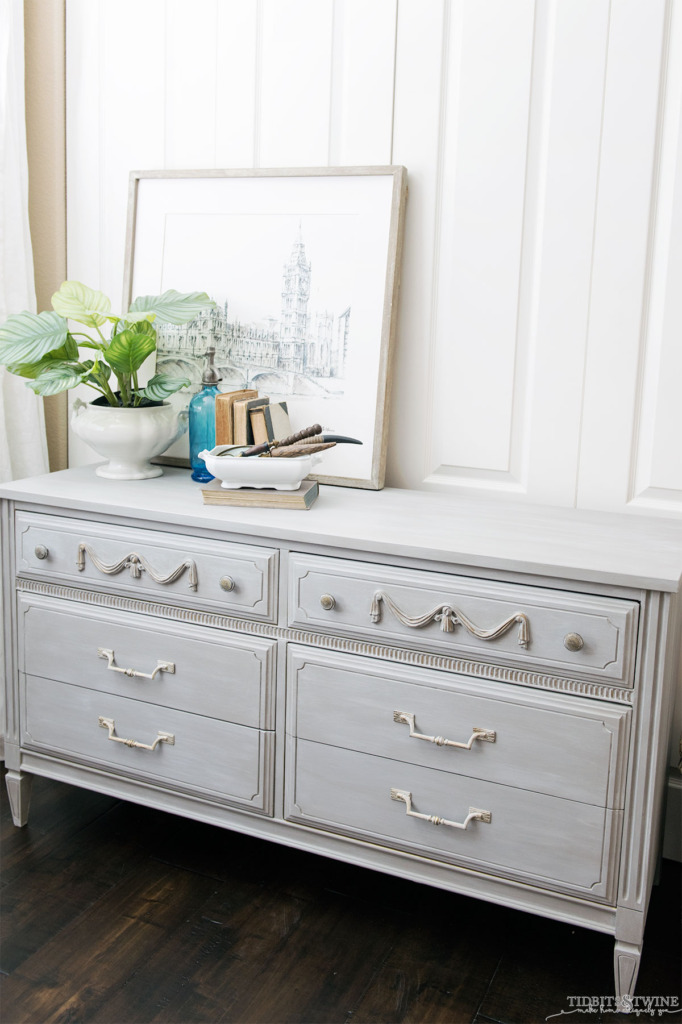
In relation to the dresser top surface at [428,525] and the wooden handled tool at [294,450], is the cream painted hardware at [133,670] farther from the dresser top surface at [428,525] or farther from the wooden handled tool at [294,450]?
the wooden handled tool at [294,450]

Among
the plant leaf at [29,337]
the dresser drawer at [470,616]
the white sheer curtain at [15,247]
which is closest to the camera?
the dresser drawer at [470,616]

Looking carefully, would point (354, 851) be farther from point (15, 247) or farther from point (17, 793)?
point (15, 247)

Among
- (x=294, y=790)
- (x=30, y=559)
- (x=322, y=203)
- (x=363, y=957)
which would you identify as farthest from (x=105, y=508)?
(x=363, y=957)

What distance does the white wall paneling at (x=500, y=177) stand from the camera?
176 cm

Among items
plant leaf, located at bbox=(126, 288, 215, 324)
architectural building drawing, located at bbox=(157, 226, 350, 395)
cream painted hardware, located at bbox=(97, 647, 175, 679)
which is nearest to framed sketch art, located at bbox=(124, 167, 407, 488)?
architectural building drawing, located at bbox=(157, 226, 350, 395)

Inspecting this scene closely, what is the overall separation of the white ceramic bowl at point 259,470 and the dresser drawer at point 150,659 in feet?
1.02

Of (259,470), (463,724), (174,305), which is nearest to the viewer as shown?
(463,724)

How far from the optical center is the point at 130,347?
1927 mm

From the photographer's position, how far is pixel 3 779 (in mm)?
2242

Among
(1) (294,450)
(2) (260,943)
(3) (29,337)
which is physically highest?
(3) (29,337)

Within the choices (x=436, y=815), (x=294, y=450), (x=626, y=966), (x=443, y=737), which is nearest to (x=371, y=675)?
(x=443, y=737)

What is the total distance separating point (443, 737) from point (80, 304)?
124cm

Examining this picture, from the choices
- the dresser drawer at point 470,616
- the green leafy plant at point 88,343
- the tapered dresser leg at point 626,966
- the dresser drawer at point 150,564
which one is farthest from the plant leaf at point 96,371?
the tapered dresser leg at point 626,966

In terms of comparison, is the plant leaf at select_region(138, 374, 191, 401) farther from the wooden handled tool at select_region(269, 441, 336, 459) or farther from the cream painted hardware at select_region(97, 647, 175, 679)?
the cream painted hardware at select_region(97, 647, 175, 679)
